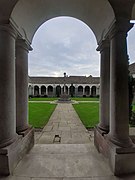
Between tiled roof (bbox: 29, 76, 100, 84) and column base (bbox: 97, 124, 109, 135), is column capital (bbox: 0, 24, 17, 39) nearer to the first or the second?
column base (bbox: 97, 124, 109, 135)

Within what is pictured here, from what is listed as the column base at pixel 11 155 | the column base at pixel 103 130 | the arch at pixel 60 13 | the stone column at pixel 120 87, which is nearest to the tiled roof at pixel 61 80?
the arch at pixel 60 13

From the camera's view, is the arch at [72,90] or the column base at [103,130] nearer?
the column base at [103,130]

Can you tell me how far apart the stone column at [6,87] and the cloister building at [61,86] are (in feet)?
186

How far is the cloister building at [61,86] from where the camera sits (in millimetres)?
61281

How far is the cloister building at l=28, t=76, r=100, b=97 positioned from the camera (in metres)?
61.3

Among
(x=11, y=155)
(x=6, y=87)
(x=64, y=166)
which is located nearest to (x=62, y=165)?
(x=64, y=166)

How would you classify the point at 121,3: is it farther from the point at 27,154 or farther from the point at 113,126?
the point at 27,154

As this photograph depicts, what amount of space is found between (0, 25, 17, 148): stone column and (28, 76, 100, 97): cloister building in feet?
186

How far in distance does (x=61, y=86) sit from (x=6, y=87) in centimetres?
5738

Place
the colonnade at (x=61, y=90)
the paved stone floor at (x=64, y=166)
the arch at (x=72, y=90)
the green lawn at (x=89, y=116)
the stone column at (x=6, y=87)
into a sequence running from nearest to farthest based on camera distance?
1. the paved stone floor at (x=64, y=166)
2. the stone column at (x=6, y=87)
3. the green lawn at (x=89, y=116)
4. the arch at (x=72, y=90)
5. the colonnade at (x=61, y=90)

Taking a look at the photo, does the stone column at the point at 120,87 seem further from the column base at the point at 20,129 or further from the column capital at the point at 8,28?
the column base at the point at 20,129

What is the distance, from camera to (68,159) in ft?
12.0

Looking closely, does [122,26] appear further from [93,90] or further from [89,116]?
[93,90]

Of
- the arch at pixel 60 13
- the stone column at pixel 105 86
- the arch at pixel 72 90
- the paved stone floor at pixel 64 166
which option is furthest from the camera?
the arch at pixel 72 90
